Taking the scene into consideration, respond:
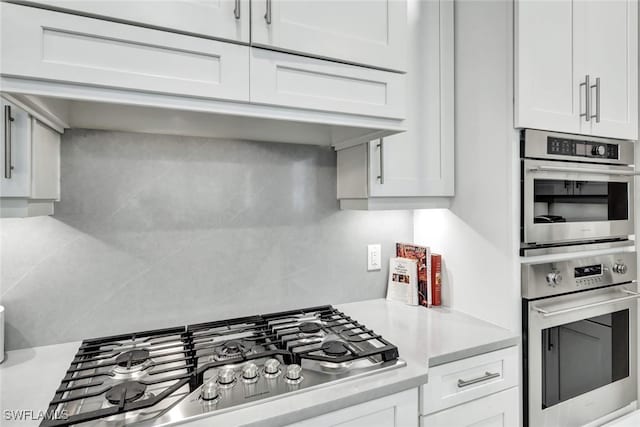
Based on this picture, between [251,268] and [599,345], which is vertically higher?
[251,268]

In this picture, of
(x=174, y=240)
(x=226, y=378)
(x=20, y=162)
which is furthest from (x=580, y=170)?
(x=20, y=162)

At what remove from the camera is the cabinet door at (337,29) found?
1.03 meters

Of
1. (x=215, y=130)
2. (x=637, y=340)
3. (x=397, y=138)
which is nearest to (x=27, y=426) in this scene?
(x=215, y=130)

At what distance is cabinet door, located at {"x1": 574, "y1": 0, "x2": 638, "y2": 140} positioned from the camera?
1528mm

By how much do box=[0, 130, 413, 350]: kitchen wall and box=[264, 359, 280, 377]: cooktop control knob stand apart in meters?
0.49

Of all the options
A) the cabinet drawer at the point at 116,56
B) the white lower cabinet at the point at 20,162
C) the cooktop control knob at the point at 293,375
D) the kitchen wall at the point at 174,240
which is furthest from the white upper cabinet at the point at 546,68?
the white lower cabinet at the point at 20,162

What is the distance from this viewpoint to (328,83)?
1.12 m

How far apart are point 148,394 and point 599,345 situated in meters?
1.77

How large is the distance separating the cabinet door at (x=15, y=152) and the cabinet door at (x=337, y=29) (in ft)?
2.08

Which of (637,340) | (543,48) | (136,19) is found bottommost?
(637,340)

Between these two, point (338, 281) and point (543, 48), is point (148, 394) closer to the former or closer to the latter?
point (338, 281)

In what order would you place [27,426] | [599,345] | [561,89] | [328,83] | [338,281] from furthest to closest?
[338,281]
[599,345]
[561,89]
[328,83]
[27,426]

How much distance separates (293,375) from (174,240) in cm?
72

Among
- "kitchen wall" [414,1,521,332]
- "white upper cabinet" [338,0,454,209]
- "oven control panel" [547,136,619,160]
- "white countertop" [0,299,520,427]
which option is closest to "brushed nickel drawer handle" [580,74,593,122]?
"oven control panel" [547,136,619,160]
